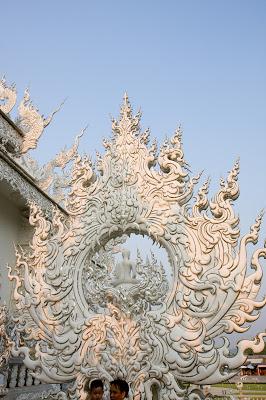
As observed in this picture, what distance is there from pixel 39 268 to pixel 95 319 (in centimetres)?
87

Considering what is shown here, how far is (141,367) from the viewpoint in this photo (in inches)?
145

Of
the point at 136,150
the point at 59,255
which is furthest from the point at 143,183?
the point at 59,255

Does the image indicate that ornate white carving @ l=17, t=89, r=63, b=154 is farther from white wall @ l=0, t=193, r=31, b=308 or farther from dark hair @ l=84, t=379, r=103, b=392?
dark hair @ l=84, t=379, r=103, b=392

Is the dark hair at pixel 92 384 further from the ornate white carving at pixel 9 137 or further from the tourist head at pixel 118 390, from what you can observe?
the ornate white carving at pixel 9 137

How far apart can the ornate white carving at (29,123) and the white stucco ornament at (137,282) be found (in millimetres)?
4341

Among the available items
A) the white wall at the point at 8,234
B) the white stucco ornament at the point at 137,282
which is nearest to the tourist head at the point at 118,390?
the white stucco ornament at the point at 137,282

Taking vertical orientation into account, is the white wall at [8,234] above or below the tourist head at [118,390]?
above

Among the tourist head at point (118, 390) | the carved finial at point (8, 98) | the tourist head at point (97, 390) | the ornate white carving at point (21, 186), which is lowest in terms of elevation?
the tourist head at point (97, 390)

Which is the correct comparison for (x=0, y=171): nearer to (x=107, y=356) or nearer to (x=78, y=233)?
(x=78, y=233)

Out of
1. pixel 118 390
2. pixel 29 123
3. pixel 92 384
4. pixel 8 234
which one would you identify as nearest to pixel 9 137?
pixel 29 123

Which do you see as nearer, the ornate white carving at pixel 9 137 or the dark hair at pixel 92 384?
the dark hair at pixel 92 384

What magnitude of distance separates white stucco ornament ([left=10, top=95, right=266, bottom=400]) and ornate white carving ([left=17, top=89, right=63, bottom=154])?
4341 millimetres

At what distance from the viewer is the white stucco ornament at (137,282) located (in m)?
3.60

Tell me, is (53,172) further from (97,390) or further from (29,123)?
(97,390)
